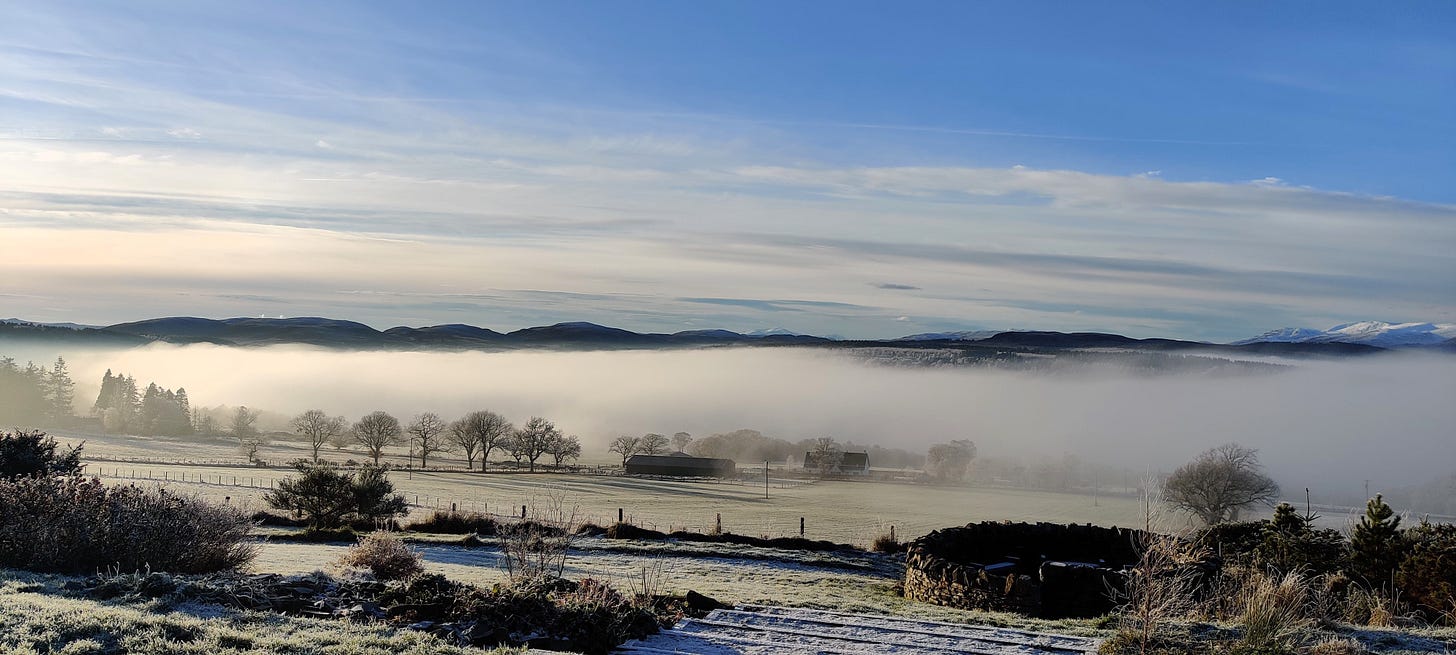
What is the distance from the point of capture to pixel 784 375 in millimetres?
185000

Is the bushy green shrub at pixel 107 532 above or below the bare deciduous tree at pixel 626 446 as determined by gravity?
above

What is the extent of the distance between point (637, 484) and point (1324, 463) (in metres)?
72.7

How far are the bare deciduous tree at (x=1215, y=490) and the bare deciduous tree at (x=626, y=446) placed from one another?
67.2 metres

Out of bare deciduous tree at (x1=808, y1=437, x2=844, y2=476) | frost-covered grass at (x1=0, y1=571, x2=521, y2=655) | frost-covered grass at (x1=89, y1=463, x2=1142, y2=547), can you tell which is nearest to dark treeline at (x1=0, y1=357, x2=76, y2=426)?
frost-covered grass at (x1=89, y1=463, x2=1142, y2=547)

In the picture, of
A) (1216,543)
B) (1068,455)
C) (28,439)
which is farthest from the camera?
(1068,455)

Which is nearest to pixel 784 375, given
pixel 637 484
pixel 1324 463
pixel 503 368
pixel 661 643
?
pixel 503 368

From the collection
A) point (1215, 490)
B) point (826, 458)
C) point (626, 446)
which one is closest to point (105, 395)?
point (626, 446)

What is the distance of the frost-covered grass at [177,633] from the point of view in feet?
31.8

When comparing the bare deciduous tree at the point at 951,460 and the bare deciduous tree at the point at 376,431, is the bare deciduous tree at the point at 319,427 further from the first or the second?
the bare deciduous tree at the point at 951,460

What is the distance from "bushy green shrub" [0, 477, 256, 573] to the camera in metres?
14.3

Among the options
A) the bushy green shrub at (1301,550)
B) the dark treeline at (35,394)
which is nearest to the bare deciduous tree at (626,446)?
the dark treeline at (35,394)

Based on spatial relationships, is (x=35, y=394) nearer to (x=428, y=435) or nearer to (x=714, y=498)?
(x=428, y=435)

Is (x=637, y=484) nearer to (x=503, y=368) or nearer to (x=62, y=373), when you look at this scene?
(x=62, y=373)

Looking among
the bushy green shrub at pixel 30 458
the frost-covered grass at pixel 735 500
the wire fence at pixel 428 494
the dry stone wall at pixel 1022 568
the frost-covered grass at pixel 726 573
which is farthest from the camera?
the frost-covered grass at pixel 735 500
